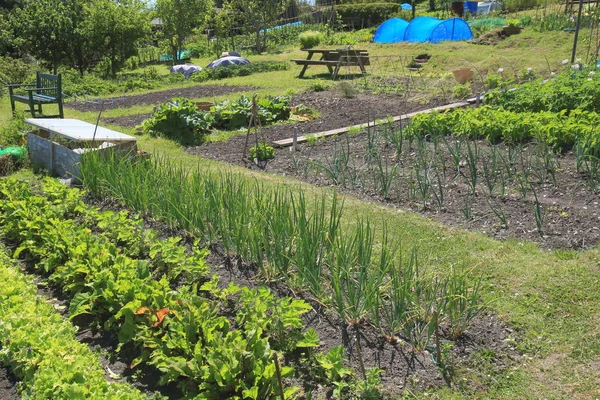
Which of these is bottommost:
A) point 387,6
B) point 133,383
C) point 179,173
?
point 133,383

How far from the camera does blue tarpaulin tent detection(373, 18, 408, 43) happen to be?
24.5 m

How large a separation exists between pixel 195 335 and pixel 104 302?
0.95 meters

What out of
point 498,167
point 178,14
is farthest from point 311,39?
point 498,167

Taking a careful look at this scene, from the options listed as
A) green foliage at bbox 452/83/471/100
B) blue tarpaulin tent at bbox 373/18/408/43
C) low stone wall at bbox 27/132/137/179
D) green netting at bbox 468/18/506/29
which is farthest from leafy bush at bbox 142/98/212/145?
blue tarpaulin tent at bbox 373/18/408/43

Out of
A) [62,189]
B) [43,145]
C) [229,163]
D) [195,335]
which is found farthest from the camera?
[229,163]

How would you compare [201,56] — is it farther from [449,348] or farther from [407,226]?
[449,348]

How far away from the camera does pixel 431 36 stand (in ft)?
74.2

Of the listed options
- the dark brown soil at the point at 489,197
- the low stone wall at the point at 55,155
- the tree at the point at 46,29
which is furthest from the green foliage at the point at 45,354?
the tree at the point at 46,29

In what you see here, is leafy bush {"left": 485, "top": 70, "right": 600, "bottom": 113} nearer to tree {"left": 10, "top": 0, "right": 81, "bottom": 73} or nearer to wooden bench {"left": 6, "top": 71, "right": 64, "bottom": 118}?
wooden bench {"left": 6, "top": 71, "right": 64, "bottom": 118}

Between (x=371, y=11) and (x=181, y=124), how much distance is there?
27516 mm

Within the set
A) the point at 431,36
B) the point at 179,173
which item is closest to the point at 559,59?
the point at 431,36

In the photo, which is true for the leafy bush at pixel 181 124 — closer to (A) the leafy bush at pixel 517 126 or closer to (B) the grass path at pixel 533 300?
(A) the leafy bush at pixel 517 126

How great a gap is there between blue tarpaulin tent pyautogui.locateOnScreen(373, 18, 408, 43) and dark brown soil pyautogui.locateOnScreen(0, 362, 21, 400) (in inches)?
904

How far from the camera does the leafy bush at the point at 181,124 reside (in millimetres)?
9867
